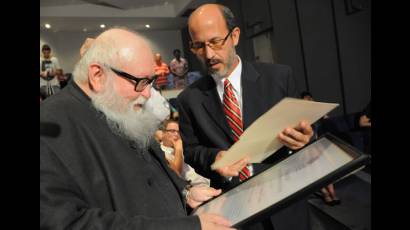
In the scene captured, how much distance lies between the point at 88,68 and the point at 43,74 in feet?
17.0

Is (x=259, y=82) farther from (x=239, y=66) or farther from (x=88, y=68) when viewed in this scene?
(x=88, y=68)

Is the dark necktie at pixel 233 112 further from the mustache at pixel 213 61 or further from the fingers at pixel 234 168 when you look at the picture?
the fingers at pixel 234 168

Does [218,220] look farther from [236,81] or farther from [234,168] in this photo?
[236,81]

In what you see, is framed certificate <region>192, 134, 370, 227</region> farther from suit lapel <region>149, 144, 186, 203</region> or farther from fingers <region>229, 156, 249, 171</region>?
suit lapel <region>149, 144, 186, 203</region>

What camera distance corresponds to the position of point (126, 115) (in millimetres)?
1106

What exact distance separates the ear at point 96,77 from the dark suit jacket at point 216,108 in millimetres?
550

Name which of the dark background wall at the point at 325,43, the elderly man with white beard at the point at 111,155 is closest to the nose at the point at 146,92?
the elderly man with white beard at the point at 111,155

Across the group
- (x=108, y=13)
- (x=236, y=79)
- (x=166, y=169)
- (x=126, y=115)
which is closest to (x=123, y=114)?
(x=126, y=115)

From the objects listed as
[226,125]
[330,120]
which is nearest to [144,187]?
[226,125]

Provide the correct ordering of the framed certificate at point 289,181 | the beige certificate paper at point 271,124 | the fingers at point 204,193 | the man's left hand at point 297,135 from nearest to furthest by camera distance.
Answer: the framed certificate at point 289,181 → the beige certificate paper at point 271,124 → the man's left hand at point 297,135 → the fingers at point 204,193

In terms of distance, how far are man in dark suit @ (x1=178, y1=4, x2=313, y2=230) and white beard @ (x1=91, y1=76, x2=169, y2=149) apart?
1.10 ft

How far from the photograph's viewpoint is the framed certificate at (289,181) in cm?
69

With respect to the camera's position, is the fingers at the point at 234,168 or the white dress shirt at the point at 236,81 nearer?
the fingers at the point at 234,168

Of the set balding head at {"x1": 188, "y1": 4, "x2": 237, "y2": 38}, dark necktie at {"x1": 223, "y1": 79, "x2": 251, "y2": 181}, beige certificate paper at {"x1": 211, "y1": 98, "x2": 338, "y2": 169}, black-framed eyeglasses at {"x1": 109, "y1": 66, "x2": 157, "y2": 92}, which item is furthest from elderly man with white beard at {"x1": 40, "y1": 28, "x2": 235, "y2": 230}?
balding head at {"x1": 188, "y1": 4, "x2": 237, "y2": 38}
